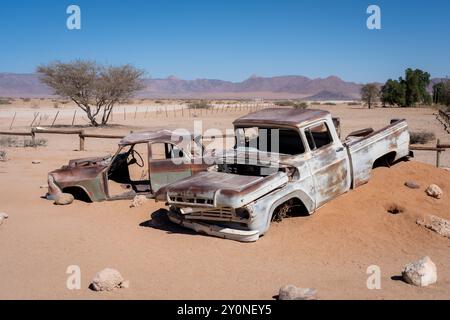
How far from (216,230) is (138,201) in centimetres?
241

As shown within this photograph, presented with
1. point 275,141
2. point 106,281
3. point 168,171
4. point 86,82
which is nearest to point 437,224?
point 275,141

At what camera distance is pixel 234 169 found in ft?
24.9

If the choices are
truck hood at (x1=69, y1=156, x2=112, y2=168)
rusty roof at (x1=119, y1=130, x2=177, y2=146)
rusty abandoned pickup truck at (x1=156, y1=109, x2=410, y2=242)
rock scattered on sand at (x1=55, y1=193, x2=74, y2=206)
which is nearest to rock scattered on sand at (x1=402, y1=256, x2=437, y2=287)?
rusty abandoned pickup truck at (x1=156, y1=109, x2=410, y2=242)

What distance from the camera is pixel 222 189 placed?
20.5 ft

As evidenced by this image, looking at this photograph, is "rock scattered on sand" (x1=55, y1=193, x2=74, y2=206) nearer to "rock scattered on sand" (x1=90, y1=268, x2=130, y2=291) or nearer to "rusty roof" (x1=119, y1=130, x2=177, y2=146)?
"rusty roof" (x1=119, y1=130, x2=177, y2=146)

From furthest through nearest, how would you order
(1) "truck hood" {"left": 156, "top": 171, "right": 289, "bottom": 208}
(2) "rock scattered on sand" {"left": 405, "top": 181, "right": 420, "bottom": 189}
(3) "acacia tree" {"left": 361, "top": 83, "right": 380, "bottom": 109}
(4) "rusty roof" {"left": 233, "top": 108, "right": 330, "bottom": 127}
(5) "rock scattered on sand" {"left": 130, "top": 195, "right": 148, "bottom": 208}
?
(3) "acacia tree" {"left": 361, "top": 83, "right": 380, "bottom": 109} → (5) "rock scattered on sand" {"left": 130, "top": 195, "right": 148, "bottom": 208} → (2) "rock scattered on sand" {"left": 405, "top": 181, "right": 420, "bottom": 189} → (4) "rusty roof" {"left": 233, "top": 108, "right": 330, "bottom": 127} → (1) "truck hood" {"left": 156, "top": 171, "right": 289, "bottom": 208}

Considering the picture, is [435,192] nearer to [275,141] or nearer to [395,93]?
[275,141]

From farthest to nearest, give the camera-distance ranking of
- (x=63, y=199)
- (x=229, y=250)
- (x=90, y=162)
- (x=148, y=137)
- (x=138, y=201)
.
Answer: (x=90, y=162) → (x=148, y=137) → (x=63, y=199) → (x=138, y=201) → (x=229, y=250)

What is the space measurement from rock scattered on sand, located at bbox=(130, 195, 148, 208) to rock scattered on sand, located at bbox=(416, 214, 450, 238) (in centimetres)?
464

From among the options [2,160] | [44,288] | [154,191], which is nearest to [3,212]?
[154,191]

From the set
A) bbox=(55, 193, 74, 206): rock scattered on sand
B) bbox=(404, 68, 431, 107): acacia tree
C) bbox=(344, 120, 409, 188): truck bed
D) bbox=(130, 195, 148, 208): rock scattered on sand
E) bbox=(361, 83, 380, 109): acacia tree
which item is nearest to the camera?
bbox=(344, 120, 409, 188): truck bed

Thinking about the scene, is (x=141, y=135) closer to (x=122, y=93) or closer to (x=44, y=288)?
(x=44, y=288)

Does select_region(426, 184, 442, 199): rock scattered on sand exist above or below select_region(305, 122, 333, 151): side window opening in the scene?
below

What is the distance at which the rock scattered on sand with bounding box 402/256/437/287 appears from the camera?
502 cm
